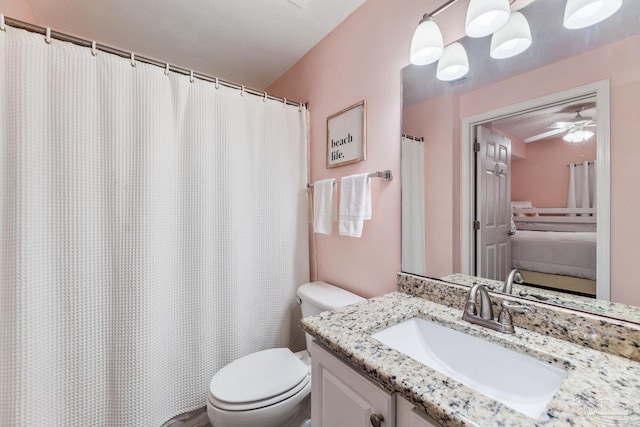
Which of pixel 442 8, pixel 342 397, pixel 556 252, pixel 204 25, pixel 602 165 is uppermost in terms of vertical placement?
pixel 204 25

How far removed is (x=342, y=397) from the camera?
717 millimetres

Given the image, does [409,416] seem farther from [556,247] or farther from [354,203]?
[354,203]

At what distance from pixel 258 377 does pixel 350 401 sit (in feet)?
2.10

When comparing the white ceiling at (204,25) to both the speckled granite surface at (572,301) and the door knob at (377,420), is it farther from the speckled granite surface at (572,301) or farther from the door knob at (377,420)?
the door knob at (377,420)

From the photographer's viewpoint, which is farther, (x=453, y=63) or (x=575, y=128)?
(x=453, y=63)

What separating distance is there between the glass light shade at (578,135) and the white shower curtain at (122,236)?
1.37 metres

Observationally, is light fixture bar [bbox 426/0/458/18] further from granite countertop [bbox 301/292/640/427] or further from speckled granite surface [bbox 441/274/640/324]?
granite countertop [bbox 301/292/640/427]

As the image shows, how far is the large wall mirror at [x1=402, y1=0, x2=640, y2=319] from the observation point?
0.73 meters

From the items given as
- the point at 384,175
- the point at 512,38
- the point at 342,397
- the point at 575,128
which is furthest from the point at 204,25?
the point at 342,397

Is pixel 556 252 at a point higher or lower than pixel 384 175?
lower

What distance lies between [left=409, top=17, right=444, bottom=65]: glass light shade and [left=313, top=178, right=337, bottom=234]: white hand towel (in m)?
0.75

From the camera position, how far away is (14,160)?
0.99 meters

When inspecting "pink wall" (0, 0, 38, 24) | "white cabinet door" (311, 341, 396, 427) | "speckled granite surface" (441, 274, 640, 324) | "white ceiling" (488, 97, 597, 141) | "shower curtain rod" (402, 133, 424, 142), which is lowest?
"white cabinet door" (311, 341, 396, 427)

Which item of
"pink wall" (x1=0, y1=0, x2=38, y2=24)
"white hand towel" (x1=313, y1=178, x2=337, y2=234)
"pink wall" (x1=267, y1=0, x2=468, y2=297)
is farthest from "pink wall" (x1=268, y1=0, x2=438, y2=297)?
"pink wall" (x1=0, y1=0, x2=38, y2=24)
